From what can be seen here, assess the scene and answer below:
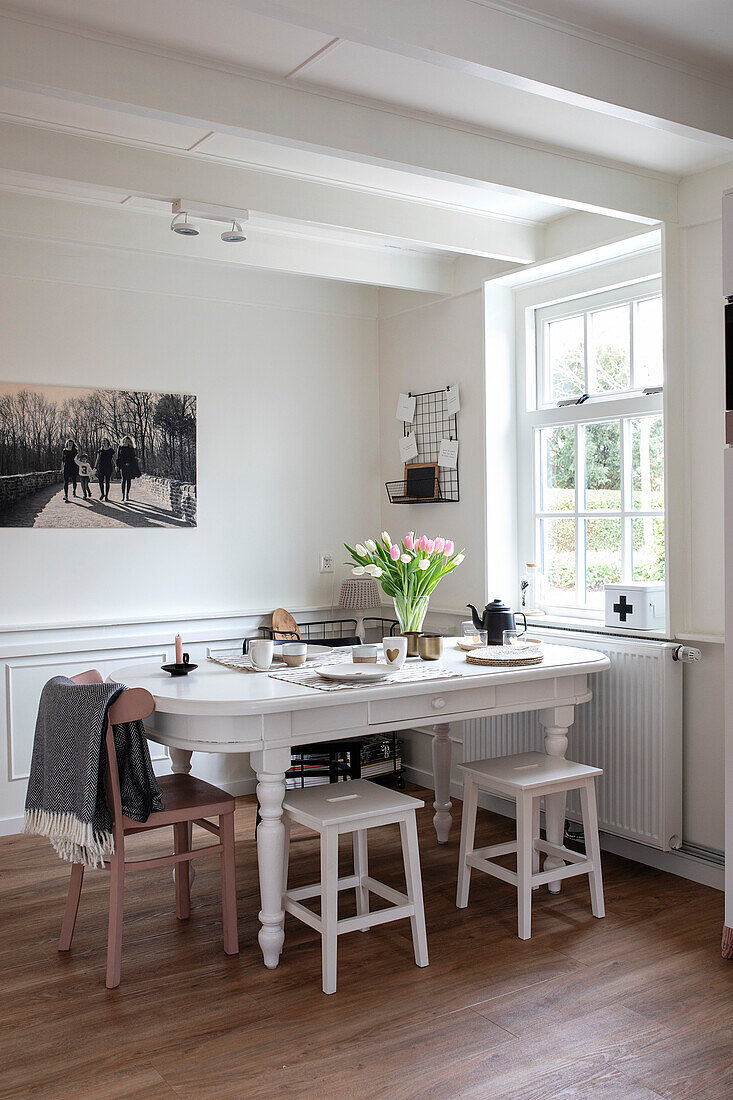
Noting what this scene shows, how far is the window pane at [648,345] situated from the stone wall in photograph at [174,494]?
2.12m

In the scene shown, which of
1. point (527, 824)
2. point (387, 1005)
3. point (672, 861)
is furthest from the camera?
point (672, 861)

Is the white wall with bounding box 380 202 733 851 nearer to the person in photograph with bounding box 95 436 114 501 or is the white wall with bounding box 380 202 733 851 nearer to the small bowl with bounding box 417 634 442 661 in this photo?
the small bowl with bounding box 417 634 442 661

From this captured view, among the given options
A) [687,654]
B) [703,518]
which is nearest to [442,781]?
[687,654]

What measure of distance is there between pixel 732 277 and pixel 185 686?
2080 millimetres

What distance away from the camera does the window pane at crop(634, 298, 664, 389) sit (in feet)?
12.0

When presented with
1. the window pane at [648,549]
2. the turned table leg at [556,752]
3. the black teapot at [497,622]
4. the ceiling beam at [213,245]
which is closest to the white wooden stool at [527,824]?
the turned table leg at [556,752]

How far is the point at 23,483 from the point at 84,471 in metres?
0.28

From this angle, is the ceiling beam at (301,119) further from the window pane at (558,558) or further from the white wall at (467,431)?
the window pane at (558,558)

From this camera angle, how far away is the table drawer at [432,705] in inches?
114

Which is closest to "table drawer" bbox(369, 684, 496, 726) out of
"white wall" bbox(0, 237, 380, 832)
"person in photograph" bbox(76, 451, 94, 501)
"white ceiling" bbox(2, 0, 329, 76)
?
"white wall" bbox(0, 237, 380, 832)

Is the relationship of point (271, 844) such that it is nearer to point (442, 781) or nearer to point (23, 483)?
point (442, 781)

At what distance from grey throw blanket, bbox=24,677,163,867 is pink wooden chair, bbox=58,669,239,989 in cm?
3

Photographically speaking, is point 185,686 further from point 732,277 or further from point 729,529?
point 732,277

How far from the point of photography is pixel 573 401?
4023 millimetres
